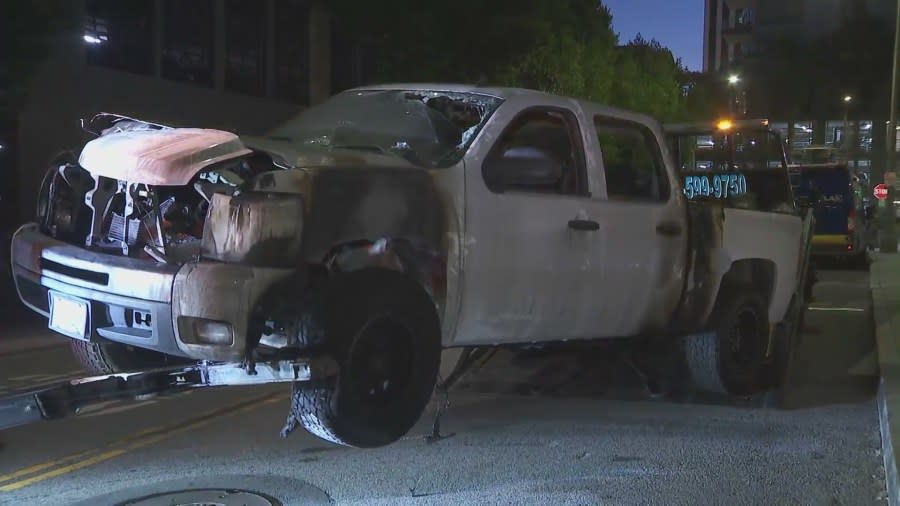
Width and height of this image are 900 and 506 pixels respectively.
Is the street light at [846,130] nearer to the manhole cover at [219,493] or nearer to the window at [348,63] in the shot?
the window at [348,63]

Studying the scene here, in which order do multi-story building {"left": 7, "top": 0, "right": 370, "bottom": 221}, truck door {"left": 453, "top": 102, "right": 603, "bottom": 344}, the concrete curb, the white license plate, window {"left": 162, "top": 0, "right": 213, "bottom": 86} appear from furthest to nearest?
window {"left": 162, "top": 0, "right": 213, "bottom": 86}
multi-story building {"left": 7, "top": 0, "right": 370, "bottom": 221}
the concrete curb
truck door {"left": 453, "top": 102, "right": 603, "bottom": 344}
the white license plate

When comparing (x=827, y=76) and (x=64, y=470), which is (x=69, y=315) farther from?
(x=827, y=76)

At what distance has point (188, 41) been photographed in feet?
75.1

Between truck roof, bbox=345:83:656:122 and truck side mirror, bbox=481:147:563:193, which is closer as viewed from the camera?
truck side mirror, bbox=481:147:563:193

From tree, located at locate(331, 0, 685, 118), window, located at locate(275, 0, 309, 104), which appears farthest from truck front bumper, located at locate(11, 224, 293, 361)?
window, located at locate(275, 0, 309, 104)

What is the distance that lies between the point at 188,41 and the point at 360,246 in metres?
20.0

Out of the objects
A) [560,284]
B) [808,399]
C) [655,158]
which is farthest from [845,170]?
[560,284]

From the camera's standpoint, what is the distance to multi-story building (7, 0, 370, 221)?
1912cm

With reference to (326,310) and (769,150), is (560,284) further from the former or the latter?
(769,150)

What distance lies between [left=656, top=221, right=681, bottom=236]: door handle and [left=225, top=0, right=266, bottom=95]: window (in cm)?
1991

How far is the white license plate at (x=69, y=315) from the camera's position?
14.8ft

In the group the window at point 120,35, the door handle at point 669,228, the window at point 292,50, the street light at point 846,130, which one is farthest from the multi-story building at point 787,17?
the door handle at point 669,228

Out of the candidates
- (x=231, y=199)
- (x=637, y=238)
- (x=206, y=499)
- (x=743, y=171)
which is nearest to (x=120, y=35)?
(x=743, y=171)

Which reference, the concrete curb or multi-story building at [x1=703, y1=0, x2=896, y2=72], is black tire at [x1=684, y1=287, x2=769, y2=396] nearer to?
the concrete curb
